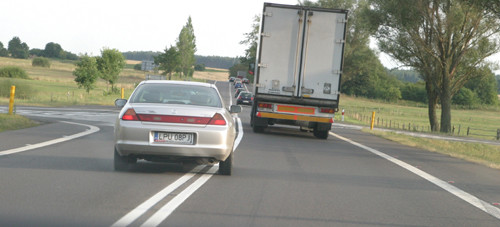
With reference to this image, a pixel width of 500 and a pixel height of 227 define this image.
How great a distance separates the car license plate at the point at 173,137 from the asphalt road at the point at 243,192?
54cm

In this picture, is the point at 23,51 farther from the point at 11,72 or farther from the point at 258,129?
the point at 258,129

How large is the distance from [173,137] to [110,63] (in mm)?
52870

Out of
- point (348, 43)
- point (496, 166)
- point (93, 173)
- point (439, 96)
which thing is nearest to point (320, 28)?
point (496, 166)

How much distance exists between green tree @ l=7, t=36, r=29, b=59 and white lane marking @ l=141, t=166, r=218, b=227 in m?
189

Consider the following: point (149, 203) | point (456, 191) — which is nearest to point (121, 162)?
point (149, 203)

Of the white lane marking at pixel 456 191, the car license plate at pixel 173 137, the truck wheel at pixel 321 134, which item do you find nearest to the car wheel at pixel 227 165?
the car license plate at pixel 173 137

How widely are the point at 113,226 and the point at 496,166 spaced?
993 cm

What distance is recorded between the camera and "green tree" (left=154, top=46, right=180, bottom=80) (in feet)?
317

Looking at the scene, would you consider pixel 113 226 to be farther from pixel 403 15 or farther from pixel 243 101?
pixel 243 101

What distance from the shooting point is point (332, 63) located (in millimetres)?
17719

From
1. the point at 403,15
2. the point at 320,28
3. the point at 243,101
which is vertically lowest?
the point at 243,101

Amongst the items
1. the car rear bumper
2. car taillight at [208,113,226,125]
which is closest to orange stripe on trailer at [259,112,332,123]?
car taillight at [208,113,226,125]

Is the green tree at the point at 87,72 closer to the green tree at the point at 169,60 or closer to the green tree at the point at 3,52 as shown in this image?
the green tree at the point at 169,60

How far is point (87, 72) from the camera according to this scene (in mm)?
53688
